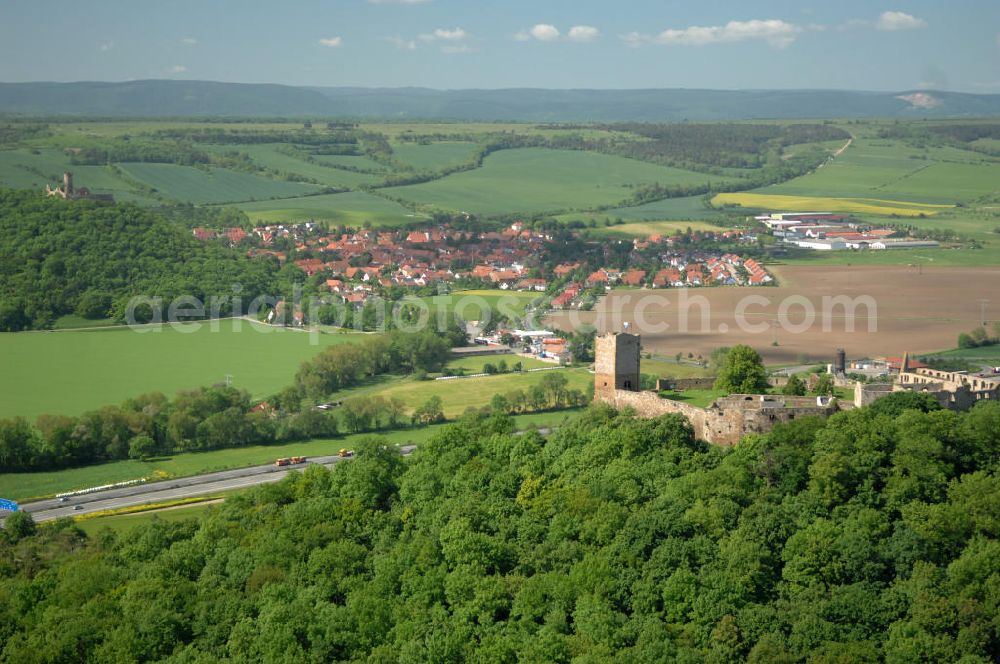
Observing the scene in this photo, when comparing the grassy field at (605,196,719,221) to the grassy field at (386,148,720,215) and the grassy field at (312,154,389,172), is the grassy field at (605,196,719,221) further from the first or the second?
the grassy field at (312,154,389,172)

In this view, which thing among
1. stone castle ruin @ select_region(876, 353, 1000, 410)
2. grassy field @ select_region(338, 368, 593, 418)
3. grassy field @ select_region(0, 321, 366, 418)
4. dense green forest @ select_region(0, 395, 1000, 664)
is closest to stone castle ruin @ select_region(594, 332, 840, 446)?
dense green forest @ select_region(0, 395, 1000, 664)

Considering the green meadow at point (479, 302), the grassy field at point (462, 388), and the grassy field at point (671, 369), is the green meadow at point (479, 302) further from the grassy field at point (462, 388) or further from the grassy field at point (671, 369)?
the grassy field at point (671, 369)

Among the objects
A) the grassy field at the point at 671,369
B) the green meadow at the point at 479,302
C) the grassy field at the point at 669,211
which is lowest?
the green meadow at the point at 479,302

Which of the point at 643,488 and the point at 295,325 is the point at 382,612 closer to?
the point at 643,488

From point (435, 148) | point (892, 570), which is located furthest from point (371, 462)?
point (435, 148)

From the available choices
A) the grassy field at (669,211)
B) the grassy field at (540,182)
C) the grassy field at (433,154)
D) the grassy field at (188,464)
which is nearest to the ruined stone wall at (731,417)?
the grassy field at (188,464)

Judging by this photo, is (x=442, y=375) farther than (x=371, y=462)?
Yes
